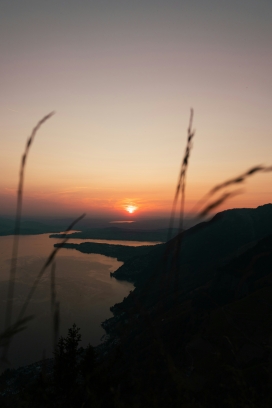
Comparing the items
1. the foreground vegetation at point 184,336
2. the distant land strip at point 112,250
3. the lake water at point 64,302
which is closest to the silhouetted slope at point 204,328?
the foreground vegetation at point 184,336

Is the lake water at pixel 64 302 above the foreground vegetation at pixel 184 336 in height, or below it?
below

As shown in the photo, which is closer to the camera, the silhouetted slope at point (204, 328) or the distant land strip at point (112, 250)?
the silhouetted slope at point (204, 328)

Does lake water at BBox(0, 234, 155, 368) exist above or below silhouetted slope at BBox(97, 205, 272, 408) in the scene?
below

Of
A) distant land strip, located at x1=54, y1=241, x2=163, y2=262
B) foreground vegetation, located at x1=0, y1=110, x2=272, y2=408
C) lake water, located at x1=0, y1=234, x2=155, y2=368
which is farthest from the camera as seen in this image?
distant land strip, located at x1=54, y1=241, x2=163, y2=262

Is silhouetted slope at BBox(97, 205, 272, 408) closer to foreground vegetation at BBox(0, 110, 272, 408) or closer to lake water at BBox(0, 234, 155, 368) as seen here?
foreground vegetation at BBox(0, 110, 272, 408)

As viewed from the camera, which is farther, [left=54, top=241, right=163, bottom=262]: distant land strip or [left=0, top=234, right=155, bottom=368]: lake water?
[left=54, top=241, right=163, bottom=262]: distant land strip

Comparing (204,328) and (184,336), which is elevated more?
(204,328)

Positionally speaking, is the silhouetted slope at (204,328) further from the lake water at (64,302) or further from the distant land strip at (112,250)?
the distant land strip at (112,250)

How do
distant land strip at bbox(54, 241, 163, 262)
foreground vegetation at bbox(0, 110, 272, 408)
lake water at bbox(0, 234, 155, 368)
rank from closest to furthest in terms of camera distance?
foreground vegetation at bbox(0, 110, 272, 408)
lake water at bbox(0, 234, 155, 368)
distant land strip at bbox(54, 241, 163, 262)

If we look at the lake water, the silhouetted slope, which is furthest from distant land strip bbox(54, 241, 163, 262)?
the lake water

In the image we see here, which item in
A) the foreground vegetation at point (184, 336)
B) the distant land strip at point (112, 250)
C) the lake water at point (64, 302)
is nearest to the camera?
the foreground vegetation at point (184, 336)

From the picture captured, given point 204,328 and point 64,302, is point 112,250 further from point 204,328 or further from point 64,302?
point 204,328

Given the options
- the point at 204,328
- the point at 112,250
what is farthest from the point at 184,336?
the point at 112,250
